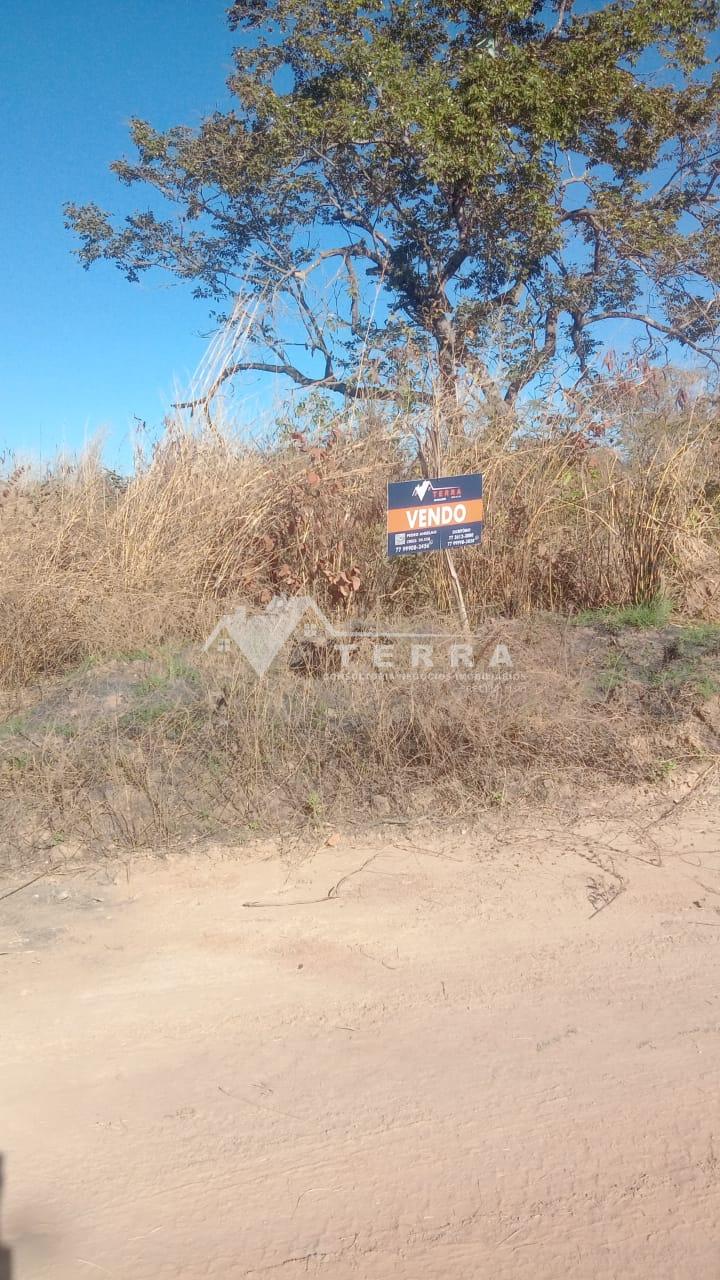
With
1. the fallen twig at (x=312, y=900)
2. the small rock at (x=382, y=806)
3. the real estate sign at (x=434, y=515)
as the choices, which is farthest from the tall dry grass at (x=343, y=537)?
the fallen twig at (x=312, y=900)

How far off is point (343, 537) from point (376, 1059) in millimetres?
4413

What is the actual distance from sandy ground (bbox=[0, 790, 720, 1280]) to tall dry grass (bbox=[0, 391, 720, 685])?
95.8 inches

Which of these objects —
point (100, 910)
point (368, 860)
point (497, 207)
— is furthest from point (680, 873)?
point (497, 207)

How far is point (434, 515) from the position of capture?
5.92 metres

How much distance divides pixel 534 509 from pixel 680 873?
3.31m

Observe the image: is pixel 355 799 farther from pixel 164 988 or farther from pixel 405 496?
pixel 405 496

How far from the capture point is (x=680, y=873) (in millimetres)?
3996

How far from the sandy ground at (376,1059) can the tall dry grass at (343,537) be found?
2.43 meters

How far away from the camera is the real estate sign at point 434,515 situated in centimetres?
581

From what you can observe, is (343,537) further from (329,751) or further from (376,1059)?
(376,1059)

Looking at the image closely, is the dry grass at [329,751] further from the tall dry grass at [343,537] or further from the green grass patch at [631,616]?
the tall dry grass at [343,537]

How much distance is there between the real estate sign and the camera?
229 inches

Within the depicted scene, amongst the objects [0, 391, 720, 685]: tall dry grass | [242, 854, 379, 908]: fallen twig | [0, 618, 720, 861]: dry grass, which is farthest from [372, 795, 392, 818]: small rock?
[0, 391, 720, 685]: tall dry grass

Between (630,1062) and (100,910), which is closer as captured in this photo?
(630,1062)
